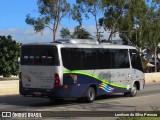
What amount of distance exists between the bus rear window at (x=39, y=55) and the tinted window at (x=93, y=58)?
442mm

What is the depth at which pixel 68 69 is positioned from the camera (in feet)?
60.1

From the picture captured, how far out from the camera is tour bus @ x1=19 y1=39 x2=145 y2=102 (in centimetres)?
1803

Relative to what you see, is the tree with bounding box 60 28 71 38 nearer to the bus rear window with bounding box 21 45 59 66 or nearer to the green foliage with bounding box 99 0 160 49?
the green foliage with bounding box 99 0 160 49

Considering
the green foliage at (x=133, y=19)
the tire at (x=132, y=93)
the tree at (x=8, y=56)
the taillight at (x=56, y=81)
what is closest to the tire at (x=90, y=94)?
the taillight at (x=56, y=81)

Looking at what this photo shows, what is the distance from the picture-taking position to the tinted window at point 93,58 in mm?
18562

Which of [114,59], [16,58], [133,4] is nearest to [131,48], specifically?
[114,59]

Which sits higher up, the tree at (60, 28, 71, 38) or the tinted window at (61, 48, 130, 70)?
the tree at (60, 28, 71, 38)

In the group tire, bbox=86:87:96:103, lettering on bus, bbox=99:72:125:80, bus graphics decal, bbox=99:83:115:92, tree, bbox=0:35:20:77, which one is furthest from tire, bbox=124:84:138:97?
tree, bbox=0:35:20:77

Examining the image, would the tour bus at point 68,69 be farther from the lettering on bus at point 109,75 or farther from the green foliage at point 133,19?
the green foliage at point 133,19

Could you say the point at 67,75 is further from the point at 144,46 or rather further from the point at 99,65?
the point at 144,46

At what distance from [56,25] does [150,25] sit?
15730 millimetres

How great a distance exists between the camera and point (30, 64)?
1866 centimetres

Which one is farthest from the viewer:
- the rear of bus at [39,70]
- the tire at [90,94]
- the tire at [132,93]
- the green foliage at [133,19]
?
the green foliage at [133,19]

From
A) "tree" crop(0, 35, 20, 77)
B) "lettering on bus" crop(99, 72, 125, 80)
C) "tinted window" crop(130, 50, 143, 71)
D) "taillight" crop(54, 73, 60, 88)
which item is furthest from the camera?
"tree" crop(0, 35, 20, 77)
